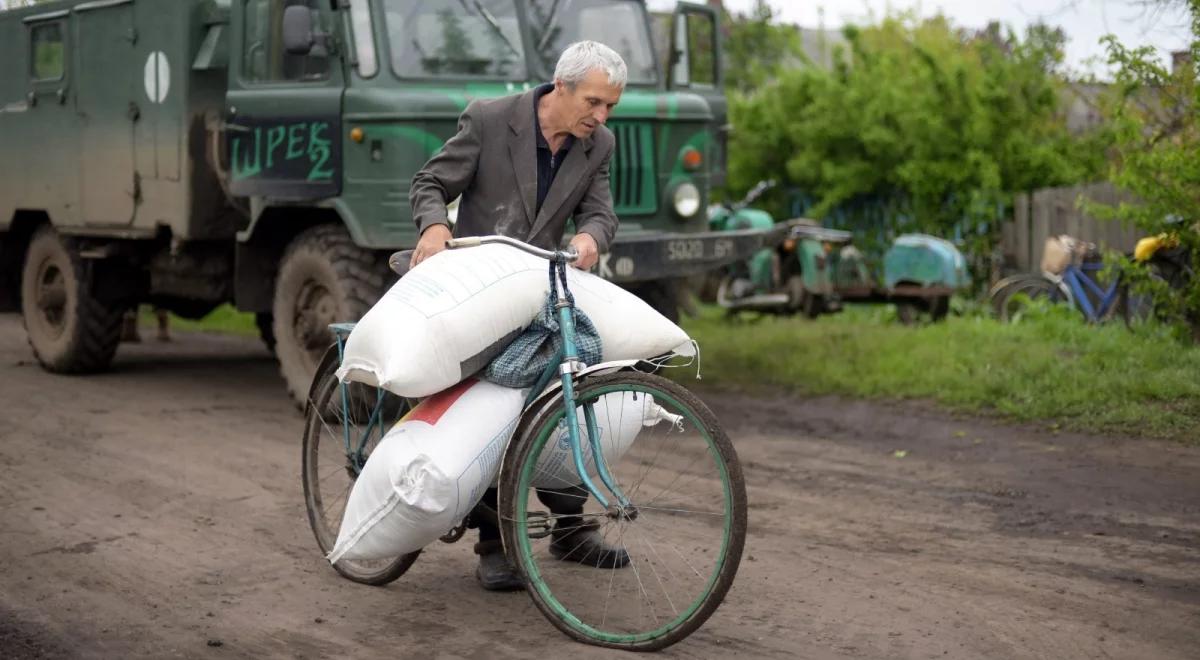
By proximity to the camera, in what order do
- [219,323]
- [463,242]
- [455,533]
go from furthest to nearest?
Result: 1. [219,323]
2. [455,533]
3. [463,242]

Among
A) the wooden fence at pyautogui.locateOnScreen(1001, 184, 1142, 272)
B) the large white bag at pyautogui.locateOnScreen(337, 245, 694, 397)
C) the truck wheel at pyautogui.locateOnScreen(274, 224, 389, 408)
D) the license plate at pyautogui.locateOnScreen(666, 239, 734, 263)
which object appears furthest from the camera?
the wooden fence at pyautogui.locateOnScreen(1001, 184, 1142, 272)

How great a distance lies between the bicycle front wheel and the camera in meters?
4.54

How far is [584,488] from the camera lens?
5.00 metres

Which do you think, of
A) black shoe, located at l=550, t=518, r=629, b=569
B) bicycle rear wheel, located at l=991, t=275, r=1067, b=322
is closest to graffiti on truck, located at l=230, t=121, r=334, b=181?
black shoe, located at l=550, t=518, r=629, b=569

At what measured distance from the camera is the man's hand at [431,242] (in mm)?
5125

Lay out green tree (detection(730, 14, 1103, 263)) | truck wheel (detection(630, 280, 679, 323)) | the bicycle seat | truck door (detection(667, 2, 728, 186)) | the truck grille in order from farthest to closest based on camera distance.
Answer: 1. green tree (detection(730, 14, 1103, 263))
2. truck door (detection(667, 2, 728, 186))
3. truck wheel (detection(630, 280, 679, 323))
4. the truck grille
5. the bicycle seat

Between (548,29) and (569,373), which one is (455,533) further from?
(548,29)

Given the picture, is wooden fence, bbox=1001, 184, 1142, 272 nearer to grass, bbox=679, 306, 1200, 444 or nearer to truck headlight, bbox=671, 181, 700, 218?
grass, bbox=679, 306, 1200, 444

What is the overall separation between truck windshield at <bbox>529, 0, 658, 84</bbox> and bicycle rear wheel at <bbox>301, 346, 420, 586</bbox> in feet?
14.5

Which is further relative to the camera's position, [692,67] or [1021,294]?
[1021,294]

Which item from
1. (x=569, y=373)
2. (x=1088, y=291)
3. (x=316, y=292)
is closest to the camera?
(x=569, y=373)

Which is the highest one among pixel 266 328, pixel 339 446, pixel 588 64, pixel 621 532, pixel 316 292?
pixel 588 64

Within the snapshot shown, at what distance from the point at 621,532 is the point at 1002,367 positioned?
5848mm

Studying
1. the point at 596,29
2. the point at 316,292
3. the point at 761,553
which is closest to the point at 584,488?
the point at 761,553
